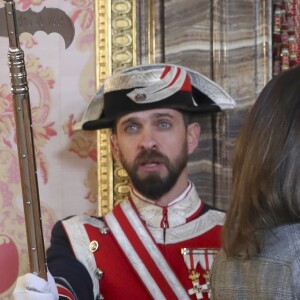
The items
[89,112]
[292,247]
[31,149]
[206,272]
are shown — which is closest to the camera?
[292,247]

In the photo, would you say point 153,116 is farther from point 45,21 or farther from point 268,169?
point 268,169

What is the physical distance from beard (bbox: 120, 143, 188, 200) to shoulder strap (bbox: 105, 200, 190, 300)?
0.06 m

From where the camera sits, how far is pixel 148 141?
1.44 metres

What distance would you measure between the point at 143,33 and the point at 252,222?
0.88 meters

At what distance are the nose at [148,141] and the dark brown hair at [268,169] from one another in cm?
63

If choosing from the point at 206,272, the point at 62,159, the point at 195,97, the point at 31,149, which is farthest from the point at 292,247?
the point at 62,159

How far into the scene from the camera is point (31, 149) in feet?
3.39

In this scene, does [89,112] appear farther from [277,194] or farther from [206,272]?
[277,194]

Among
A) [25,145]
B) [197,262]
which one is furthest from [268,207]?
[197,262]

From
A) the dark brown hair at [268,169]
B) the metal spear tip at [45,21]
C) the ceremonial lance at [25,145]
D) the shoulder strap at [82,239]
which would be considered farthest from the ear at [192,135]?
the dark brown hair at [268,169]

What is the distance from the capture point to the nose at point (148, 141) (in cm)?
144

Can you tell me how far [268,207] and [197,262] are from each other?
2.20 ft

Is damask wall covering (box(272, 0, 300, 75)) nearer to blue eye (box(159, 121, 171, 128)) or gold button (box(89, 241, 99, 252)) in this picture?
blue eye (box(159, 121, 171, 128))

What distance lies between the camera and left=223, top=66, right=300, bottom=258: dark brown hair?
→ 2.49 feet
